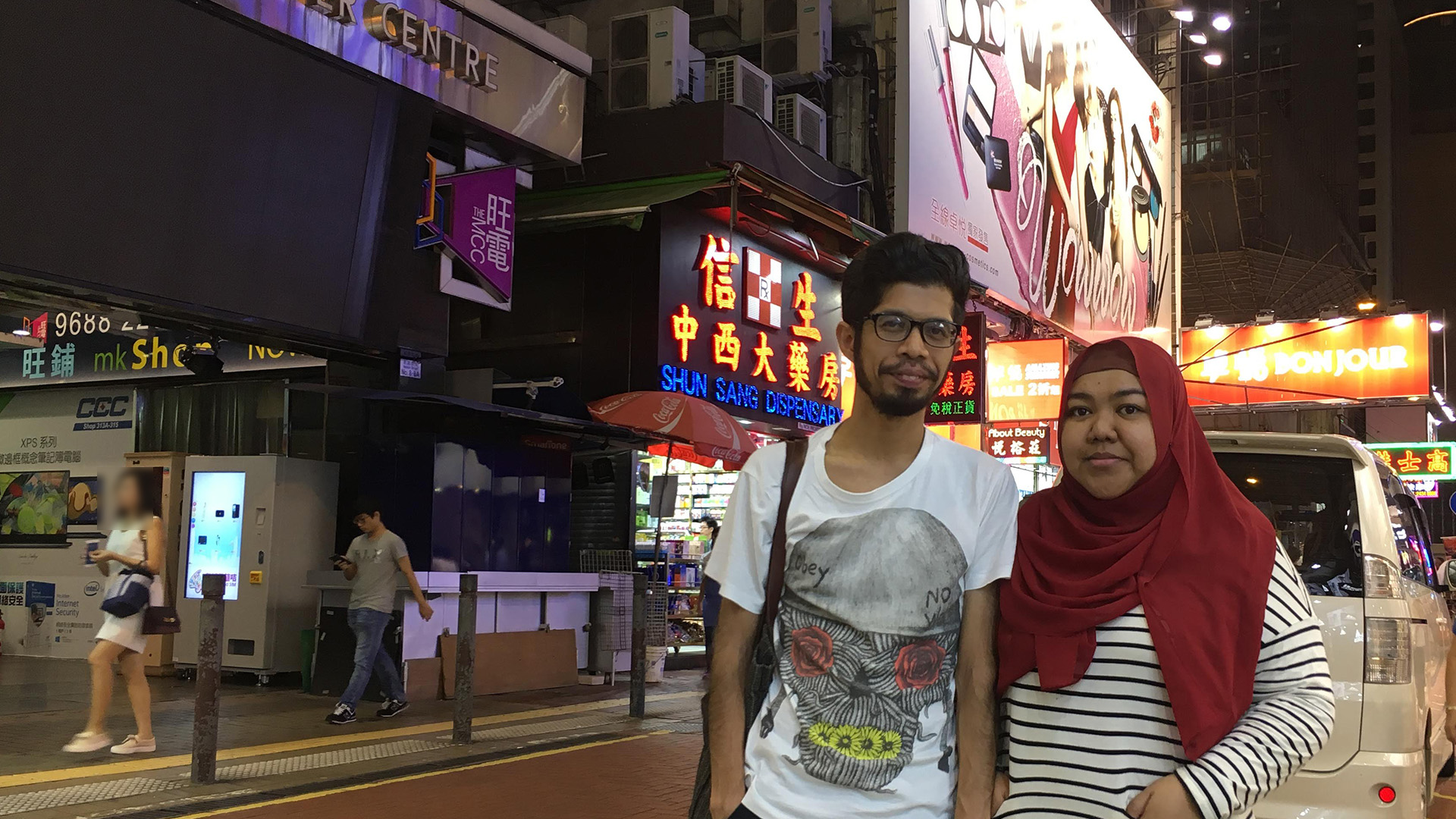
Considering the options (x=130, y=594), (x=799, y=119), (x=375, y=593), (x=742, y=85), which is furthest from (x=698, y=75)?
(x=130, y=594)

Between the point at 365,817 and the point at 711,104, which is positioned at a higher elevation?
the point at 711,104

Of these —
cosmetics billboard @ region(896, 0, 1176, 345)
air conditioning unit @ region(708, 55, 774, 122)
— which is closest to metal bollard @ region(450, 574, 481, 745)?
cosmetics billboard @ region(896, 0, 1176, 345)

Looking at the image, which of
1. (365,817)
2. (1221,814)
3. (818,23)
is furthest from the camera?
(818,23)

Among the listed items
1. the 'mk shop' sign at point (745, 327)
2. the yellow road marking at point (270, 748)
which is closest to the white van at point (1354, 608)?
the yellow road marking at point (270, 748)

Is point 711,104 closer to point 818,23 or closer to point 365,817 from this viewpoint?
point 818,23

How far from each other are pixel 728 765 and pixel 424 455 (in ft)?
35.8

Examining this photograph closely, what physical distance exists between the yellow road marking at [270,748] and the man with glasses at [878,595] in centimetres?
671

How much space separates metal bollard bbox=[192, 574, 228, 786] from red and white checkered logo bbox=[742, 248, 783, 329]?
33.1 feet

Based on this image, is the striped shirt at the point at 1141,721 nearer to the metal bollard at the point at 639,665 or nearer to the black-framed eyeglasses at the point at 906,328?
the black-framed eyeglasses at the point at 906,328

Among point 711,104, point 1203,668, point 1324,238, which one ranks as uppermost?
point 1324,238

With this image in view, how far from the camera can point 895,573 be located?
244 cm

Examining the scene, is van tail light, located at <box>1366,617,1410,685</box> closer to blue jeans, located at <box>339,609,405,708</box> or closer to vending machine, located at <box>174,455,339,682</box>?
blue jeans, located at <box>339,609,405,708</box>

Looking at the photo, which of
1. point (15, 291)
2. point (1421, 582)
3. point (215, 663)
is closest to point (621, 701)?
point (215, 663)

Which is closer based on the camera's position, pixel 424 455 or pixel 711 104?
pixel 424 455
